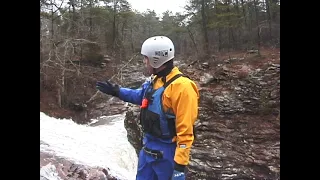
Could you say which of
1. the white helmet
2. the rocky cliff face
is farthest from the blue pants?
the rocky cliff face

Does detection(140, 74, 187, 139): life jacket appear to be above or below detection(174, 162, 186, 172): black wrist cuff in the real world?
above

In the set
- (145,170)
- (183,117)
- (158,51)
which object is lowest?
(145,170)

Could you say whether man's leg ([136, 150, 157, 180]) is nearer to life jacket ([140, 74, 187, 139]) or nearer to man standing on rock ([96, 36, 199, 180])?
man standing on rock ([96, 36, 199, 180])

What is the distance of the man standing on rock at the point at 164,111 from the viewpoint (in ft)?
3.73

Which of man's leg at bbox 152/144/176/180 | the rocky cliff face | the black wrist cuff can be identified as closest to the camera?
the black wrist cuff

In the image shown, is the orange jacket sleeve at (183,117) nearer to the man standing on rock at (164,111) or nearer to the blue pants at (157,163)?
the man standing on rock at (164,111)

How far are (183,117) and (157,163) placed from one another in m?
0.26

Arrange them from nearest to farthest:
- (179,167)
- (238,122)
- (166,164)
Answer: (179,167) → (166,164) → (238,122)

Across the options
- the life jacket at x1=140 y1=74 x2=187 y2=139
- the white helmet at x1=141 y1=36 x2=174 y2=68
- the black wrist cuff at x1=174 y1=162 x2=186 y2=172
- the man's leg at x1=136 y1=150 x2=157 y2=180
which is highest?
the white helmet at x1=141 y1=36 x2=174 y2=68

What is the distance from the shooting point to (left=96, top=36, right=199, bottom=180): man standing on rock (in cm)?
114

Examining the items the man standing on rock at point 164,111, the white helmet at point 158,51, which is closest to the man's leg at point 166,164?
the man standing on rock at point 164,111

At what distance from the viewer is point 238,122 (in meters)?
2.68

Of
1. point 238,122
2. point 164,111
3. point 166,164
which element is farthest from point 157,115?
point 238,122

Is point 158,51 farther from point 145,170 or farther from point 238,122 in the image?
point 238,122
